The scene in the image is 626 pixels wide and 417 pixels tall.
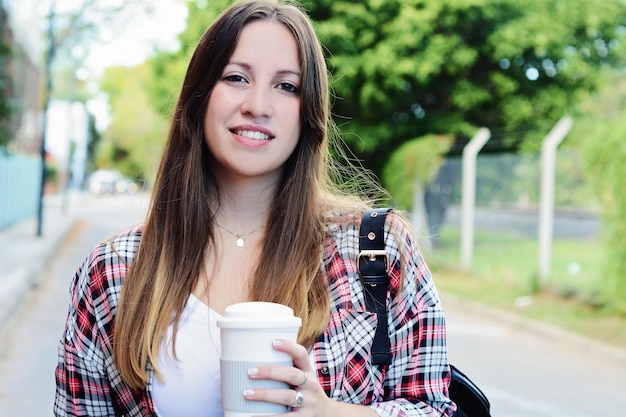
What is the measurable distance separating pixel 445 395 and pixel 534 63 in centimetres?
2096

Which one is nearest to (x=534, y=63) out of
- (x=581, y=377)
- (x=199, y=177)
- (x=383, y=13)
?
(x=383, y=13)

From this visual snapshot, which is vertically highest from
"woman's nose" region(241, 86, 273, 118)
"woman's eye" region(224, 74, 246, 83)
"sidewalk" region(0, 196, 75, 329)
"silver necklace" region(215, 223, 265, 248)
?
"woman's eye" region(224, 74, 246, 83)

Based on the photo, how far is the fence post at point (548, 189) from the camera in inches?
488

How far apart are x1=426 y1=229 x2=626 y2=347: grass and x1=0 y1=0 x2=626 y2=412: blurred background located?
Result: 0.03 metres

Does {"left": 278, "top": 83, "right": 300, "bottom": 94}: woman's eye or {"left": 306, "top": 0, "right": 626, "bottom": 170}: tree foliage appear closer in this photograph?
{"left": 278, "top": 83, "right": 300, "bottom": 94}: woman's eye

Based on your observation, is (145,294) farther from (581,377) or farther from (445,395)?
(581,377)

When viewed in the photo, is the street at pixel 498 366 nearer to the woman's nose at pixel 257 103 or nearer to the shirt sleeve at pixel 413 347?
the woman's nose at pixel 257 103

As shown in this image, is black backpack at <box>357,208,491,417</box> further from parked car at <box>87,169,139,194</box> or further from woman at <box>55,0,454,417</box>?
parked car at <box>87,169,139,194</box>

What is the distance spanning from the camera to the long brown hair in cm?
193

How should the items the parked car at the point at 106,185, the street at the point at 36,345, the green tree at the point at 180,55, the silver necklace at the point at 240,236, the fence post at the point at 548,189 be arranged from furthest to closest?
the parked car at the point at 106,185, the green tree at the point at 180,55, the fence post at the point at 548,189, the street at the point at 36,345, the silver necklace at the point at 240,236

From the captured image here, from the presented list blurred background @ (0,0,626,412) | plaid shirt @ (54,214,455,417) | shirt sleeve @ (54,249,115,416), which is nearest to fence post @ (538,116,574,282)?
blurred background @ (0,0,626,412)

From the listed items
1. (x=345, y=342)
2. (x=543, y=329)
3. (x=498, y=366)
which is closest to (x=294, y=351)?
(x=345, y=342)

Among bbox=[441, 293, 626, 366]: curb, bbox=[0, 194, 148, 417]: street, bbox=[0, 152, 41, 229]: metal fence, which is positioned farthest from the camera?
bbox=[0, 152, 41, 229]: metal fence

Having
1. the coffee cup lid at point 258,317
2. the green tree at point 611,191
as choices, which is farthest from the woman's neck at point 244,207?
the green tree at point 611,191
